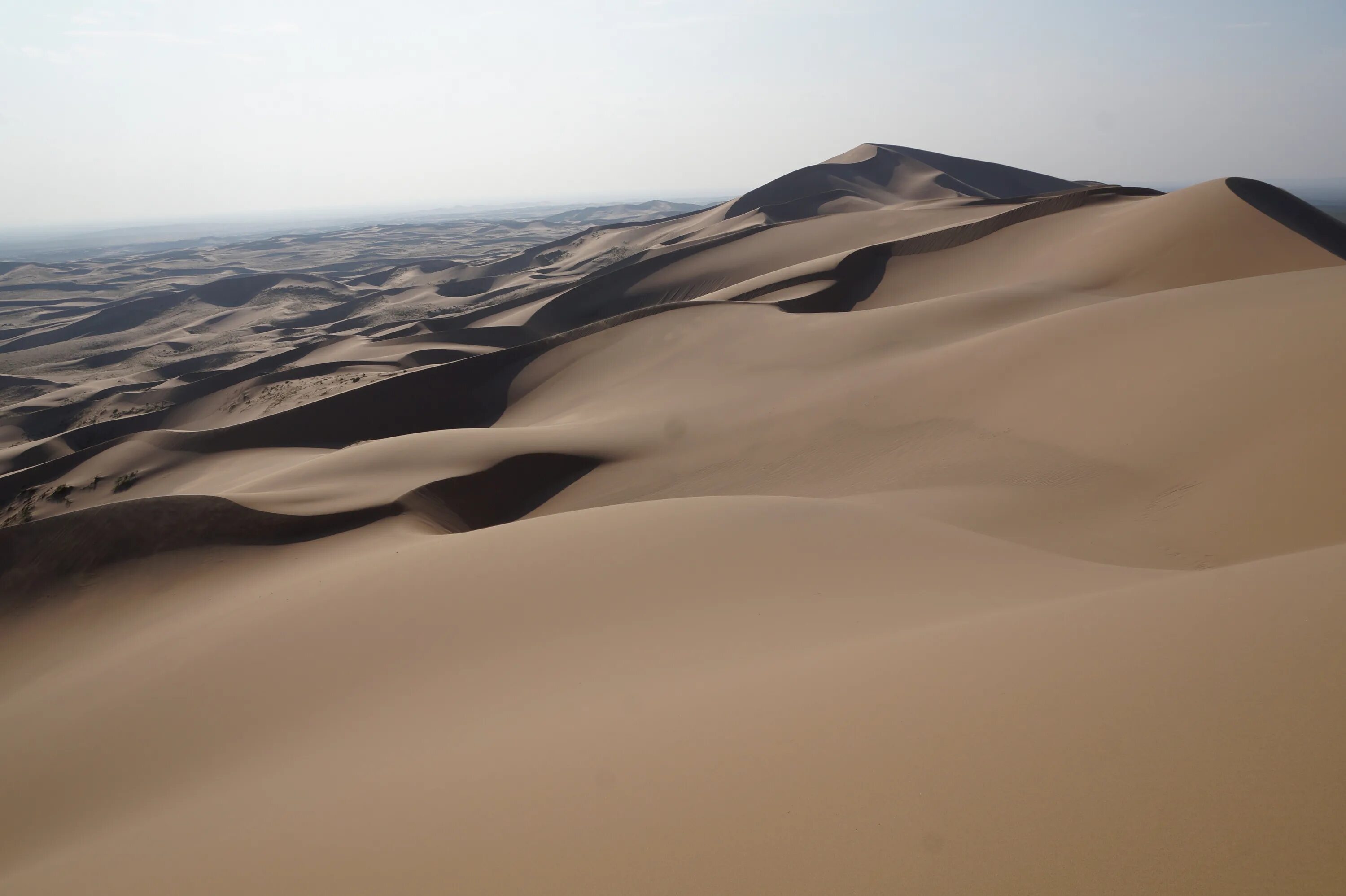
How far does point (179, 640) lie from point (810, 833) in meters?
5.70

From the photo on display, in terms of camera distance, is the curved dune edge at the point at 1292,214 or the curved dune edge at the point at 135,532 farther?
the curved dune edge at the point at 1292,214

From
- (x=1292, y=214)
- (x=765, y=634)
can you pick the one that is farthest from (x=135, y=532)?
(x=1292, y=214)

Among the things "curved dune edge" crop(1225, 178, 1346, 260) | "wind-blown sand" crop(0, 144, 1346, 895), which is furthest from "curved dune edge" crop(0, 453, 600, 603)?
"curved dune edge" crop(1225, 178, 1346, 260)

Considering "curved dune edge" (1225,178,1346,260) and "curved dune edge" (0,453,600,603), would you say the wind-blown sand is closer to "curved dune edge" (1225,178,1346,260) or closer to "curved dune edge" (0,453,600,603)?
"curved dune edge" (0,453,600,603)

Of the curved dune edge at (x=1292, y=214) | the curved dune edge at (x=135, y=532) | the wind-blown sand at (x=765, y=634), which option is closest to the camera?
the wind-blown sand at (x=765, y=634)

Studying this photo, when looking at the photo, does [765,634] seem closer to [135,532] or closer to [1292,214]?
[135,532]

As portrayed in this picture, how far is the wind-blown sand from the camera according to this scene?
2.43 meters

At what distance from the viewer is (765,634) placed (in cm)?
448

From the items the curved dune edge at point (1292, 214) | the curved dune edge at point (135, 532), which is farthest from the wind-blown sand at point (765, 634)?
the curved dune edge at point (1292, 214)

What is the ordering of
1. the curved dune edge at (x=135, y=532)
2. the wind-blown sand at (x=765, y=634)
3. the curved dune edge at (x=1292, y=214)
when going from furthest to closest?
the curved dune edge at (x=1292, y=214)
the curved dune edge at (x=135, y=532)
the wind-blown sand at (x=765, y=634)

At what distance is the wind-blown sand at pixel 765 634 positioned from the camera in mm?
2428

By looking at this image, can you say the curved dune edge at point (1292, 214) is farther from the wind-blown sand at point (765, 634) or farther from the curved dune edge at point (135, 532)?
the curved dune edge at point (135, 532)

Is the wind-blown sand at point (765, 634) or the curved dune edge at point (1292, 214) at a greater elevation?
the curved dune edge at point (1292, 214)

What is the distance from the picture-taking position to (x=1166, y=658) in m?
2.99
